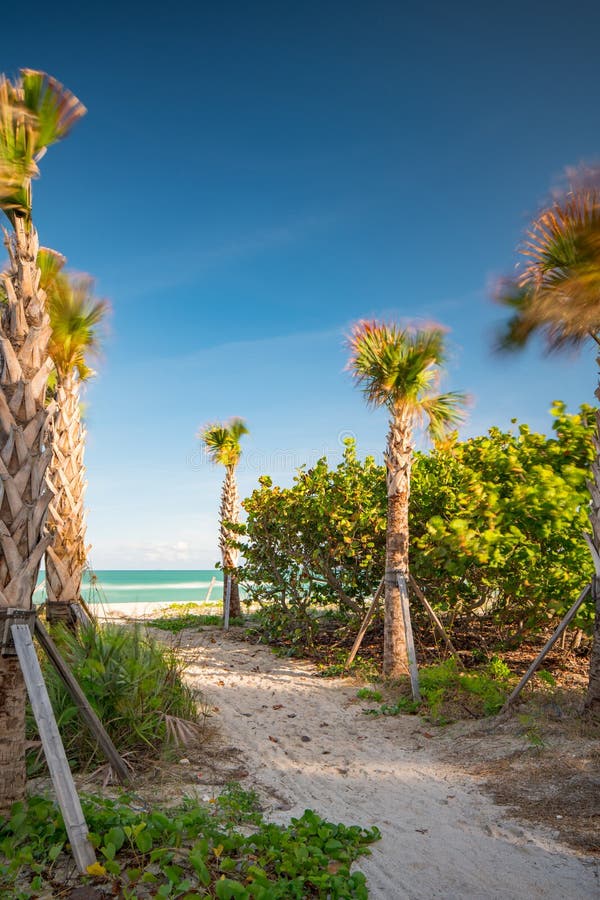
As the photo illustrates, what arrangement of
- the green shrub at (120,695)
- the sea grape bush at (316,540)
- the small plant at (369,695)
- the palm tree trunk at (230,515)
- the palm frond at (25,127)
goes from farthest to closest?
the palm tree trunk at (230,515)
the sea grape bush at (316,540)
the small plant at (369,695)
the green shrub at (120,695)
the palm frond at (25,127)

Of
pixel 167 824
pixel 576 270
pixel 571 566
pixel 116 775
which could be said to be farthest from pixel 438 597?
pixel 167 824

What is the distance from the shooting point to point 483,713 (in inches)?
295

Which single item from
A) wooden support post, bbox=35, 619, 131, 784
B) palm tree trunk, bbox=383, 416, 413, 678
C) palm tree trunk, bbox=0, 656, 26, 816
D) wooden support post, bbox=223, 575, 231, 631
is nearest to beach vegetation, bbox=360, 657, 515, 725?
palm tree trunk, bbox=383, 416, 413, 678

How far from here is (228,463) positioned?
1936cm

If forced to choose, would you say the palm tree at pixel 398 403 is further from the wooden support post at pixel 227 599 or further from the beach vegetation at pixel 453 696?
the wooden support post at pixel 227 599

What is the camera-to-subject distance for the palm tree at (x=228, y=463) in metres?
18.5

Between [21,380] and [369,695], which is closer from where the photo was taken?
[21,380]

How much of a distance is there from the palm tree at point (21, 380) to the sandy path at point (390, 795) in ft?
7.50

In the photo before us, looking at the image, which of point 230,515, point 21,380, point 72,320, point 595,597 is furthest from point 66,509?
point 230,515

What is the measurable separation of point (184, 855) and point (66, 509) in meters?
5.35

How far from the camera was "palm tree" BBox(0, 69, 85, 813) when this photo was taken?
4121 millimetres

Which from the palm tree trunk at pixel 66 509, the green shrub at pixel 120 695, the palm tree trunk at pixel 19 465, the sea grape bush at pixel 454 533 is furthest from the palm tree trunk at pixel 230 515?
the palm tree trunk at pixel 19 465

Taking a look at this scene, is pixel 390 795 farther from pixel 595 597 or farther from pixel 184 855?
pixel 595 597

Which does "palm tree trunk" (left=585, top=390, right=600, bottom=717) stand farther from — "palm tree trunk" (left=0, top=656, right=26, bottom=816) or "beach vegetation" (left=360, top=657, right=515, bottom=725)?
"palm tree trunk" (left=0, top=656, right=26, bottom=816)
